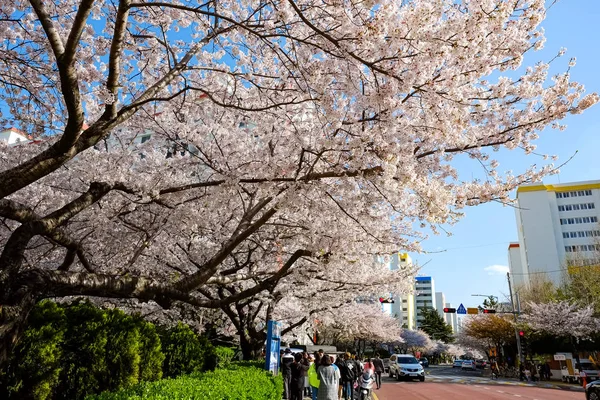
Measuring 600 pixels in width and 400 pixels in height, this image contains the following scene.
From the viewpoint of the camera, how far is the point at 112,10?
6.57 m

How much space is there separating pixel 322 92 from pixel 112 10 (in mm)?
4008

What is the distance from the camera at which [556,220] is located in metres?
72.0

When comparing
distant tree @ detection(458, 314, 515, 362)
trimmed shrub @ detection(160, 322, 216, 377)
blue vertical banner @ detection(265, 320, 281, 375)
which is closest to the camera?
trimmed shrub @ detection(160, 322, 216, 377)

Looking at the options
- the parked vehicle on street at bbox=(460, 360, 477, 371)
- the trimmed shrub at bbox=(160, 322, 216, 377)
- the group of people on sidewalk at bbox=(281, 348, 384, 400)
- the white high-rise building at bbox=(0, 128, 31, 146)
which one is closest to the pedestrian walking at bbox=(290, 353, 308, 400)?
the group of people on sidewalk at bbox=(281, 348, 384, 400)

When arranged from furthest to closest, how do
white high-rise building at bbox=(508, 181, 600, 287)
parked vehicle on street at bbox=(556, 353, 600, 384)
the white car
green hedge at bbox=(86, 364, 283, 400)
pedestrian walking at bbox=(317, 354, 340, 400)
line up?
white high-rise building at bbox=(508, 181, 600, 287) → parked vehicle on street at bbox=(556, 353, 600, 384) → the white car → pedestrian walking at bbox=(317, 354, 340, 400) → green hedge at bbox=(86, 364, 283, 400)

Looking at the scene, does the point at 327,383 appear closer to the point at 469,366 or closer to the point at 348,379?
the point at 348,379

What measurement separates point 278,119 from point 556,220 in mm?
79001

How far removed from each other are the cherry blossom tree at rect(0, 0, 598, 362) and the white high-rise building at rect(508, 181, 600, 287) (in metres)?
71.2

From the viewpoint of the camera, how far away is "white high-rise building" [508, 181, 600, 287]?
69.6 meters

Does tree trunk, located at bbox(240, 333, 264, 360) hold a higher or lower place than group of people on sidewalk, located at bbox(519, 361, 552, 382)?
higher

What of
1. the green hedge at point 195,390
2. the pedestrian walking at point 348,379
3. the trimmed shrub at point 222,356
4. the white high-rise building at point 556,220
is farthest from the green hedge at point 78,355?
the white high-rise building at point 556,220

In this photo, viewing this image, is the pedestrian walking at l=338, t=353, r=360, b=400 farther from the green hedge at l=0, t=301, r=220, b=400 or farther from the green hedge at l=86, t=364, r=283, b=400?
the green hedge at l=0, t=301, r=220, b=400

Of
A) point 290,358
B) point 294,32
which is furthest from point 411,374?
point 294,32

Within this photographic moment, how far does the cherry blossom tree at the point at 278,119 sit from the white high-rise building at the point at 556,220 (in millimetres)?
71211
